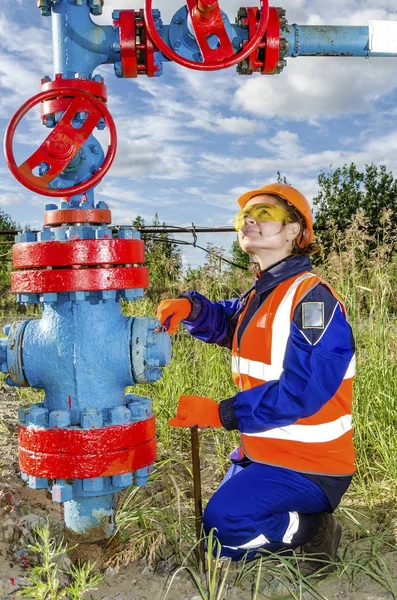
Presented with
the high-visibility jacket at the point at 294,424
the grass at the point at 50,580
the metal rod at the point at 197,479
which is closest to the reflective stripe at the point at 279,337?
the high-visibility jacket at the point at 294,424

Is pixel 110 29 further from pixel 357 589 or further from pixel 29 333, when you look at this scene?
pixel 357 589

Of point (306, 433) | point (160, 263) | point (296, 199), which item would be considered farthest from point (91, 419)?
point (160, 263)

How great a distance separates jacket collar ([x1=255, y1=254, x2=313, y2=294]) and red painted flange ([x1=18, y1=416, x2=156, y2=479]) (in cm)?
70

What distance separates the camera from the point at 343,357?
2.04m

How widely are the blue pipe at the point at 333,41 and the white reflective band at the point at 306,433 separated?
1.33 m

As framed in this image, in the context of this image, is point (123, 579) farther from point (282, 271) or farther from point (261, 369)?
Result: point (282, 271)

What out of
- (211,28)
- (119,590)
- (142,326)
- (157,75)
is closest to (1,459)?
(119,590)

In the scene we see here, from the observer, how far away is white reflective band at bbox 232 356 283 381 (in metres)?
2.11

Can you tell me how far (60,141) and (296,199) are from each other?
2.94ft

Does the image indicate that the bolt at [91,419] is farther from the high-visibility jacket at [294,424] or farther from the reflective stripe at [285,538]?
the reflective stripe at [285,538]

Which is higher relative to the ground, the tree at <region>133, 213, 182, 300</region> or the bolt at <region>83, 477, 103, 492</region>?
the tree at <region>133, 213, 182, 300</region>

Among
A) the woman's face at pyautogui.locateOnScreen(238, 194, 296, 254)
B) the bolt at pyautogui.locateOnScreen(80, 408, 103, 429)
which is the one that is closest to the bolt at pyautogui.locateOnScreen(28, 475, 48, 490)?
the bolt at pyautogui.locateOnScreen(80, 408, 103, 429)

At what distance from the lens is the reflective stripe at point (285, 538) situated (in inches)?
83.7

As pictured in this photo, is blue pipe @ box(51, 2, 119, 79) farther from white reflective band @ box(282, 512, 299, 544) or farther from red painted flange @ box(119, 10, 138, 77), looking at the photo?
white reflective band @ box(282, 512, 299, 544)
